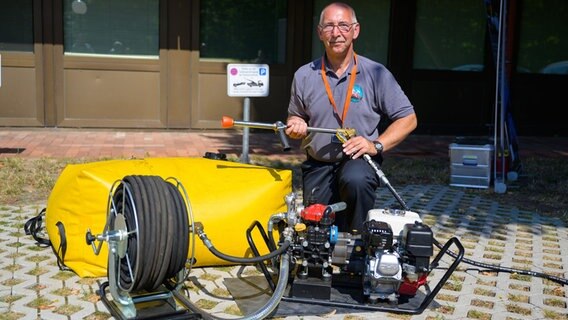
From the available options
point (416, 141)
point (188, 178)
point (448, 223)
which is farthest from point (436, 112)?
point (188, 178)

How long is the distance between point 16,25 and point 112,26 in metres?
1.29

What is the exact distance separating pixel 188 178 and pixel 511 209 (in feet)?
11.1

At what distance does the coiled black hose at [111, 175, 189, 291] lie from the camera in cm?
271

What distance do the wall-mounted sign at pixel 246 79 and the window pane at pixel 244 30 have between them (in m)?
3.60

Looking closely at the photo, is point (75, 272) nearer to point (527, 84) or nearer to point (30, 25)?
point (30, 25)

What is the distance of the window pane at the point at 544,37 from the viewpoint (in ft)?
33.9

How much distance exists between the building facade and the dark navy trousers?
18.3 feet

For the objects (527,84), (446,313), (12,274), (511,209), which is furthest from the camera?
(527,84)

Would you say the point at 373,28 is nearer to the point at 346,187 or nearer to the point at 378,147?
the point at 378,147

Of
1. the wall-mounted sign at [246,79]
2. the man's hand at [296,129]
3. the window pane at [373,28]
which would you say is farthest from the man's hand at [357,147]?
the window pane at [373,28]

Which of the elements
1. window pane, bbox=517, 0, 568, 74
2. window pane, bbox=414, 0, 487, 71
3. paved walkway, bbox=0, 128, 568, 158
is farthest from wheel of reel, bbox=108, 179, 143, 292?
window pane, bbox=517, 0, 568, 74

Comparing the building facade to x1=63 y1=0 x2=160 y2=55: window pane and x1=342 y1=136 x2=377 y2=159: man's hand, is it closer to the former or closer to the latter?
x1=63 y1=0 x2=160 y2=55: window pane

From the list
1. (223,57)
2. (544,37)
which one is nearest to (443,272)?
(223,57)

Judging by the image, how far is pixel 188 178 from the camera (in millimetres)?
3785
